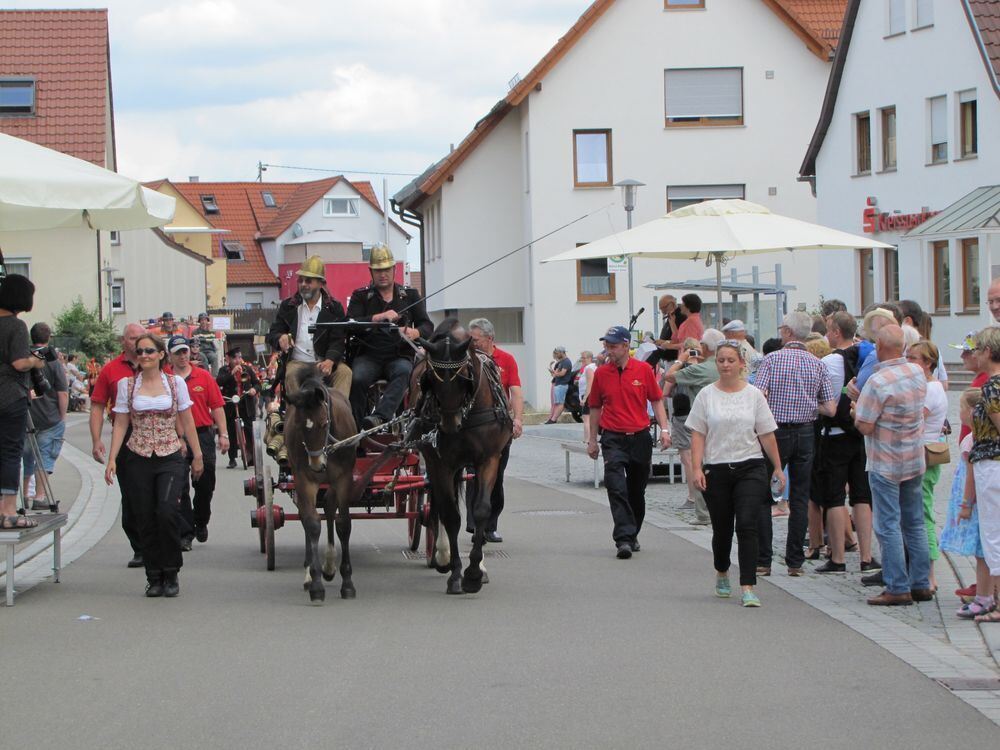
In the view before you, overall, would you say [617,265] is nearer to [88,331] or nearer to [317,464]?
[317,464]

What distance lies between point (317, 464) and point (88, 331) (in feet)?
110

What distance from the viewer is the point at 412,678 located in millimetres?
7730

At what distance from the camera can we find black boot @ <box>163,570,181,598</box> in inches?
423

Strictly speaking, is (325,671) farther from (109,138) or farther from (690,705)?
(109,138)

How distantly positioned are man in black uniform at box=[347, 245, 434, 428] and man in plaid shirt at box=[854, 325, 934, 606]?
3.62 meters

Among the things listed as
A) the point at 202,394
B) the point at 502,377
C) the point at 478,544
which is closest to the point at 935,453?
the point at 478,544

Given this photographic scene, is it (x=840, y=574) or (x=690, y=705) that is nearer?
(x=690, y=705)

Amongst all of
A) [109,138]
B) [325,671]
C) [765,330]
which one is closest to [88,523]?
[325,671]

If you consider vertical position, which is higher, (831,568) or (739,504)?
(739,504)

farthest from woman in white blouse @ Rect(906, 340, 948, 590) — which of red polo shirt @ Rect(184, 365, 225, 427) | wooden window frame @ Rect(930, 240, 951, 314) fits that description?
wooden window frame @ Rect(930, 240, 951, 314)

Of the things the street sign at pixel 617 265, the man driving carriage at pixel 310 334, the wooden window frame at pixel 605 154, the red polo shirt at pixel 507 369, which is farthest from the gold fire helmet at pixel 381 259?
the wooden window frame at pixel 605 154

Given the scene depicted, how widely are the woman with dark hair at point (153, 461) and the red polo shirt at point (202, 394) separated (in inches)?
104

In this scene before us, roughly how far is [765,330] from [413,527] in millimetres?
18868

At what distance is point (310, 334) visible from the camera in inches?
469
